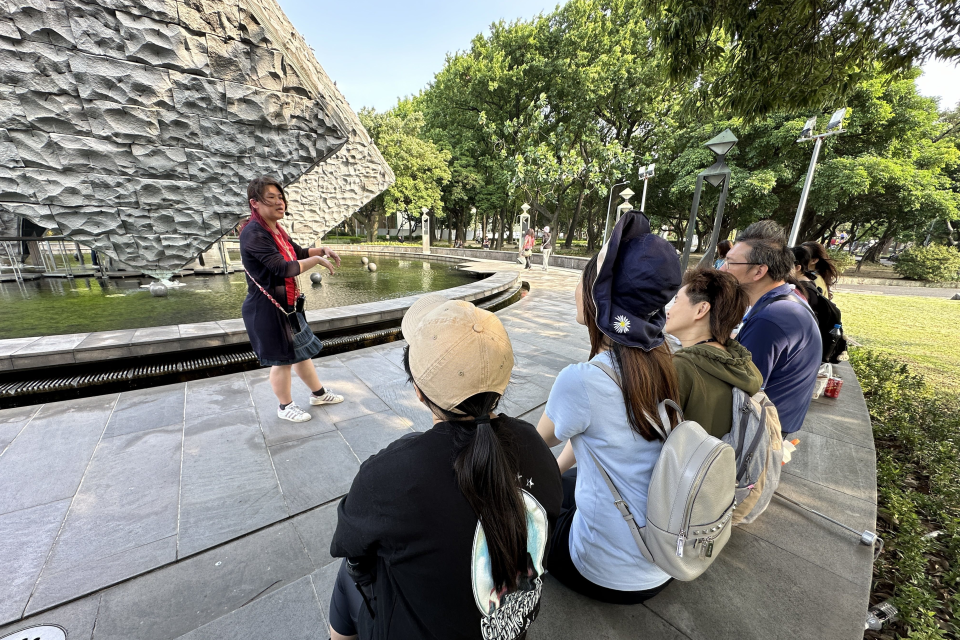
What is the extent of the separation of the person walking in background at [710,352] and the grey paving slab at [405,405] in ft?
7.38

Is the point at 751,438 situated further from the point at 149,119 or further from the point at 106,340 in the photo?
the point at 149,119

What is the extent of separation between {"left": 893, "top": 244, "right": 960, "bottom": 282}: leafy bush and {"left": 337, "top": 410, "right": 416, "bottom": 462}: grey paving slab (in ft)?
87.3

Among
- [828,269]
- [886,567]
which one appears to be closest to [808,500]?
[886,567]

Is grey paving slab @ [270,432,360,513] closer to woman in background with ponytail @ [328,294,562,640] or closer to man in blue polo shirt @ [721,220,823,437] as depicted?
woman in background with ponytail @ [328,294,562,640]

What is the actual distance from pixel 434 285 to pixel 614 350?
9.69m

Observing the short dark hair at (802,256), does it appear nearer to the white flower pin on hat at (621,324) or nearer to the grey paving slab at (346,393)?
the white flower pin on hat at (621,324)

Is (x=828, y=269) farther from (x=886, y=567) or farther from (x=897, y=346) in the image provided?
(x=897, y=346)

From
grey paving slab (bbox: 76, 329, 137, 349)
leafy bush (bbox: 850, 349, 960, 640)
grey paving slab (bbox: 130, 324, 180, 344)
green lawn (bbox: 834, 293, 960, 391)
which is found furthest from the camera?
green lawn (bbox: 834, 293, 960, 391)

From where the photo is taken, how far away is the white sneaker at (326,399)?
353 centimetres

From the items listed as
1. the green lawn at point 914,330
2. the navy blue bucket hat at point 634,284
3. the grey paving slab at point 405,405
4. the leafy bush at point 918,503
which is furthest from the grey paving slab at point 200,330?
the green lawn at point 914,330

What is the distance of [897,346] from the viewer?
21.4 feet

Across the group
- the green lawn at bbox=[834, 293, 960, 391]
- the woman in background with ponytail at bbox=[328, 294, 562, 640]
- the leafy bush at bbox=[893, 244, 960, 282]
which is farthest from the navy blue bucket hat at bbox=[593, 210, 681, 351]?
the leafy bush at bbox=[893, 244, 960, 282]

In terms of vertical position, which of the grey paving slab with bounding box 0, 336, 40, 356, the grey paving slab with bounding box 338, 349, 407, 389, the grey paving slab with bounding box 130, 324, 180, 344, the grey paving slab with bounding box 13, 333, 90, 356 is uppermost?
the grey paving slab with bounding box 130, 324, 180, 344

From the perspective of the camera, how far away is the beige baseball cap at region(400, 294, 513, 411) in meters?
0.98
